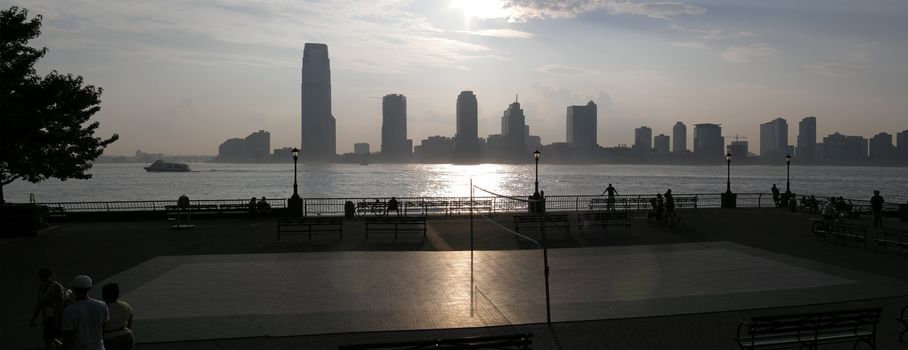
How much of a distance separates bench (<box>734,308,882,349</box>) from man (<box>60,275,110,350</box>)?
25.8 ft

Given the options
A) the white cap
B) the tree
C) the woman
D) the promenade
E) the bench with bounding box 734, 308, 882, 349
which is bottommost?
the promenade

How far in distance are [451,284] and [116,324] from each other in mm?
8092

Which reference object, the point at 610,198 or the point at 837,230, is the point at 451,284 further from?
the point at 610,198

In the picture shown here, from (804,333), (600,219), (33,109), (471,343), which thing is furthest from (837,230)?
(33,109)

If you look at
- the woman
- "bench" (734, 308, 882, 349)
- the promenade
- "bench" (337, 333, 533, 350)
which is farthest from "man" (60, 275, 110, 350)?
"bench" (734, 308, 882, 349)

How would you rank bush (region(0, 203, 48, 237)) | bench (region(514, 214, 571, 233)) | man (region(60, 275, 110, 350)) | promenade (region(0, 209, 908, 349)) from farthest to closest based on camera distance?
1. bench (region(514, 214, 571, 233))
2. bush (region(0, 203, 48, 237))
3. promenade (region(0, 209, 908, 349))
4. man (region(60, 275, 110, 350))

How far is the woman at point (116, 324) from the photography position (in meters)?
7.01

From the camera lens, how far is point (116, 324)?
7.08 metres

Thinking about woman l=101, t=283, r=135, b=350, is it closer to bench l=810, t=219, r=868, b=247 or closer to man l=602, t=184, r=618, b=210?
bench l=810, t=219, r=868, b=247

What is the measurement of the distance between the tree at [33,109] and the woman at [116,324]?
1726cm

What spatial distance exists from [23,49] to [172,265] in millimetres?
13826

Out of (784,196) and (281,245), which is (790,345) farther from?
(784,196)

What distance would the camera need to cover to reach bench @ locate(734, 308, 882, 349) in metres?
8.60

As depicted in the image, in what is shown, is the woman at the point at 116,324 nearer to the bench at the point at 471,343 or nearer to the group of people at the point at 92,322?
the group of people at the point at 92,322
